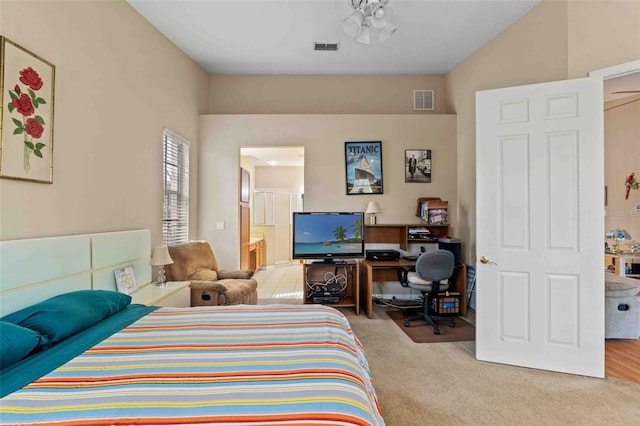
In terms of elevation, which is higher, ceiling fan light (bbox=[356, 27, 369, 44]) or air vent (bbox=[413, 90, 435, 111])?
air vent (bbox=[413, 90, 435, 111])

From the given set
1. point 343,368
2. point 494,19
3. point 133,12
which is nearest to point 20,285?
point 343,368

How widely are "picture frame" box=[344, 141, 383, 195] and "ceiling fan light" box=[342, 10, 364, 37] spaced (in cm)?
211

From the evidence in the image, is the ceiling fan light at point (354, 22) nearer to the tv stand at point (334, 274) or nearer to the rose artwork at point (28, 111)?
the rose artwork at point (28, 111)

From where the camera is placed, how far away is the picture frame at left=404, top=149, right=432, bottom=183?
15.0 ft

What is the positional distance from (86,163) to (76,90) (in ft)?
1.81

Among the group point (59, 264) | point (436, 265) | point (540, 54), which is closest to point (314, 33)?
point (540, 54)

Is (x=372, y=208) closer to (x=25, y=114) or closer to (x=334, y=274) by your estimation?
(x=334, y=274)

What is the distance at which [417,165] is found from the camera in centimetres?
457

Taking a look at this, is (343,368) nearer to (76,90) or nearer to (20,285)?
(20,285)

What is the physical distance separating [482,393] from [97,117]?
145 inches

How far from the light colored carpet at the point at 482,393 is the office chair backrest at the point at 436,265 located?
31.4 inches

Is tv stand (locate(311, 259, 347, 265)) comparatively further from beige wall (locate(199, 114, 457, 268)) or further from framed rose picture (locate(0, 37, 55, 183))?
framed rose picture (locate(0, 37, 55, 183))

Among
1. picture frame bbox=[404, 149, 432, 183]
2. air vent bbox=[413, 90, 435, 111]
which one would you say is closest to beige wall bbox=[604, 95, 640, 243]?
air vent bbox=[413, 90, 435, 111]

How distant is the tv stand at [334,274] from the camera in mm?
3971
